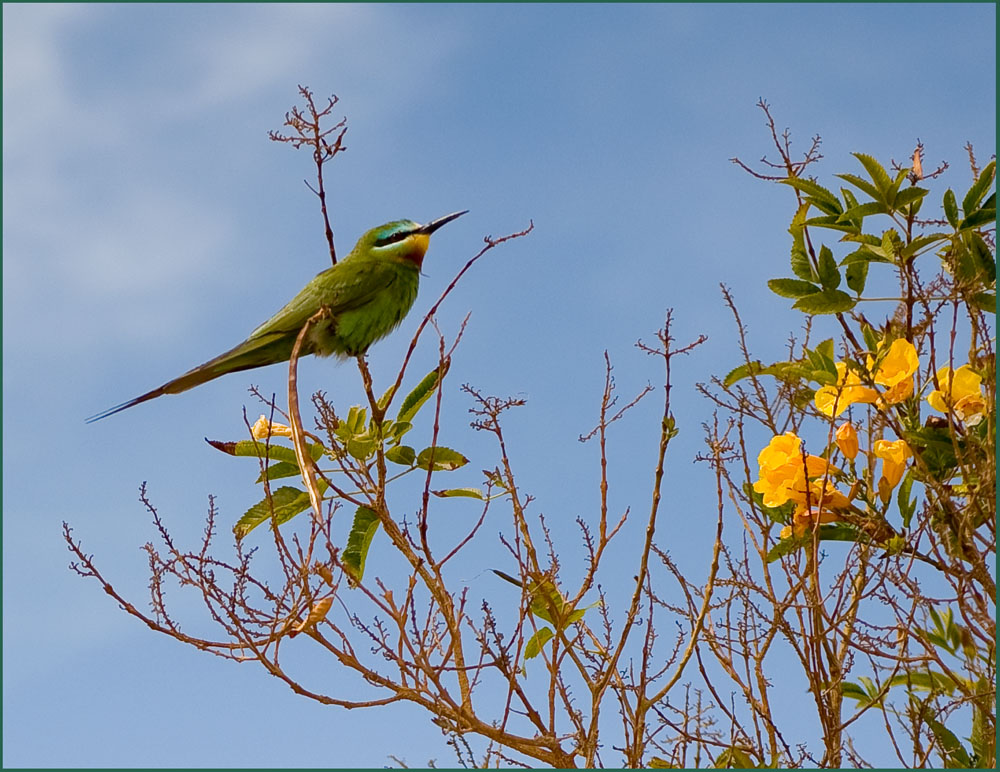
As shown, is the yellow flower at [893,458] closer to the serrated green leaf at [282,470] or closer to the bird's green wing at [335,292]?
the serrated green leaf at [282,470]

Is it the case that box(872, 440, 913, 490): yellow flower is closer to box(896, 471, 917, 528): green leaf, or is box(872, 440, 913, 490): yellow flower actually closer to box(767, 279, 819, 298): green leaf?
box(896, 471, 917, 528): green leaf

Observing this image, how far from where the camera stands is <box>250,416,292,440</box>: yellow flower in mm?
2234

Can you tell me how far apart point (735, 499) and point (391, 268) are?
1.71m

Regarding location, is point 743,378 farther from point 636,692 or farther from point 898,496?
point 636,692

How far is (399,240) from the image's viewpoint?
3604mm

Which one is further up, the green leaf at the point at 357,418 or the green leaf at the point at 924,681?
the green leaf at the point at 357,418

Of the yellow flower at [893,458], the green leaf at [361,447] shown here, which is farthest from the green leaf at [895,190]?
the green leaf at [361,447]

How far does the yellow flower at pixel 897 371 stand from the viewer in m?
1.91

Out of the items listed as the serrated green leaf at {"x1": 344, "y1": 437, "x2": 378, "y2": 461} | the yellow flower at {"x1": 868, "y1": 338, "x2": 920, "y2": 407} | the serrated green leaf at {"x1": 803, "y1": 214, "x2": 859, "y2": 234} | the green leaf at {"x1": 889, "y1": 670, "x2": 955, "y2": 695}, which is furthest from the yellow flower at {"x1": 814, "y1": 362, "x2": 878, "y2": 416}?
the serrated green leaf at {"x1": 344, "y1": 437, "x2": 378, "y2": 461}

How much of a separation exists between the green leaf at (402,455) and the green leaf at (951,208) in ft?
3.92

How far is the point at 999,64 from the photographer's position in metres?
1.85

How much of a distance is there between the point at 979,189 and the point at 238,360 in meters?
2.13

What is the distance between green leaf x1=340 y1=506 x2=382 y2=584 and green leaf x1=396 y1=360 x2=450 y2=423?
0.23 m

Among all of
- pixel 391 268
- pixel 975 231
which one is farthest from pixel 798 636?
pixel 391 268
